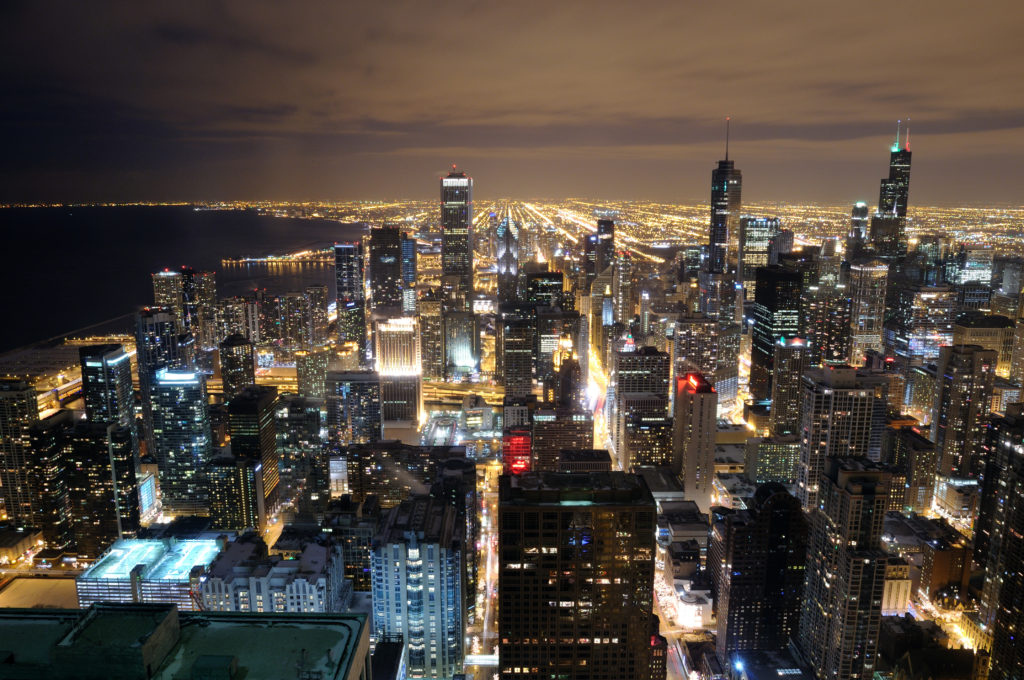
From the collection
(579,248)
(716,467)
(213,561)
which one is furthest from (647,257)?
(213,561)

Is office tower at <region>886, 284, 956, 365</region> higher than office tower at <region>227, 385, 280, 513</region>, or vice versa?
office tower at <region>886, 284, 956, 365</region>

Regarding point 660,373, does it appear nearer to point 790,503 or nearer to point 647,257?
point 790,503

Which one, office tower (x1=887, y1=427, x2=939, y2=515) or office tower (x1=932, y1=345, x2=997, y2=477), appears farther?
office tower (x1=932, y1=345, x2=997, y2=477)

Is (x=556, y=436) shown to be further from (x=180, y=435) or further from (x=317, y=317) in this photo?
(x=317, y=317)

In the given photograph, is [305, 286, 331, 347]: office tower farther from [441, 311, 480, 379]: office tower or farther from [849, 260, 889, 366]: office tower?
[849, 260, 889, 366]: office tower

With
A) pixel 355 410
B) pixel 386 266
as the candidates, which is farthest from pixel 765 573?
pixel 386 266

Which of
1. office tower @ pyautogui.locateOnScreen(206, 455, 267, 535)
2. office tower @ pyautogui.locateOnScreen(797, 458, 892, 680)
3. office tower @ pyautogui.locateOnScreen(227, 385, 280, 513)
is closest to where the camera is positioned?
office tower @ pyautogui.locateOnScreen(797, 458, 892, 680)

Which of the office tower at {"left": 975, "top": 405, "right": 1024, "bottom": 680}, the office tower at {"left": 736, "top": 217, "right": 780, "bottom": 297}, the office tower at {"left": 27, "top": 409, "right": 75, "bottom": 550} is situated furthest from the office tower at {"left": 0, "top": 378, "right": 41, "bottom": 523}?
the office tower at {"left": 736, "top": 217, "right": 780, "bottom": 297}
